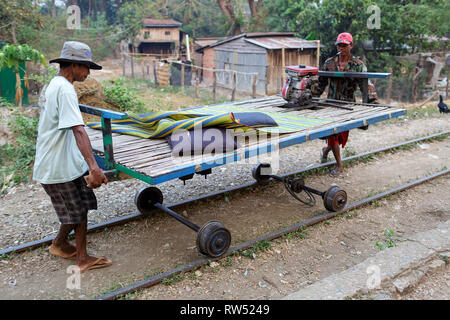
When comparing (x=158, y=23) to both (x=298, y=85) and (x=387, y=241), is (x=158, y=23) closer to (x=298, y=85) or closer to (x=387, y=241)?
(x=298, y=85)

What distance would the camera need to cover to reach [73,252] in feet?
14.8

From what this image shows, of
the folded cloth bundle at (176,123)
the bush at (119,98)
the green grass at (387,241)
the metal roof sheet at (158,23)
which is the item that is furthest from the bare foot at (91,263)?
the metal roof sheet at (158,23)

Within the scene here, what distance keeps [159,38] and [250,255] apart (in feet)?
98.0

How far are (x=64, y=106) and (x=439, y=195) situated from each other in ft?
19.5

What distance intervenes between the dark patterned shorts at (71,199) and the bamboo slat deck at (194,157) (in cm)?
44

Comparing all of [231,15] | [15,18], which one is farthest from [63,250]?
[231,15]

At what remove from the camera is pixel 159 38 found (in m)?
31.9

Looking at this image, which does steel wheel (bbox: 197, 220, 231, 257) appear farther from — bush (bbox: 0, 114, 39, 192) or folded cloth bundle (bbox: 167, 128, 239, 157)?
bush (bbox: 0, 114, 39, 192)

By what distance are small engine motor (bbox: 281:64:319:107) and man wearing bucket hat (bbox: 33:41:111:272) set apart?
116 inches

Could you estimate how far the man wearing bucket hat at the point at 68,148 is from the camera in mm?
3500

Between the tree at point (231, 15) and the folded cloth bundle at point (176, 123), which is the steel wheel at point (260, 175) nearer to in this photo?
the folded cloth bundle at point (176, 123)

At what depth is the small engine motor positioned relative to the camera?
19.2 ft

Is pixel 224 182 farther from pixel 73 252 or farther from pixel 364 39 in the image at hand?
pixel 364 39

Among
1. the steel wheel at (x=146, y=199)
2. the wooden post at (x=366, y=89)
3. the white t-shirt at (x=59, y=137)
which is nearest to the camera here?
the white t-shirt at (x=59, y=137)
